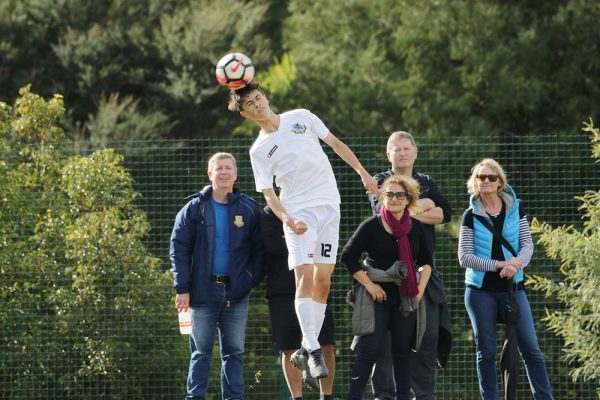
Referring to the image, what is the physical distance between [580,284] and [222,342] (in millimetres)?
3421

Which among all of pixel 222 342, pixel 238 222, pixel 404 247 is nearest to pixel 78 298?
pixel 222 342

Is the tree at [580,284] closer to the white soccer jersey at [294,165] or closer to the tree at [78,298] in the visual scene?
the white soccer jersey at [294,165]

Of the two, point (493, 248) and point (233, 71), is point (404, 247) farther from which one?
point (233, 71)

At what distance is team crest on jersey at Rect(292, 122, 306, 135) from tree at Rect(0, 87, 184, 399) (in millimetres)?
3363

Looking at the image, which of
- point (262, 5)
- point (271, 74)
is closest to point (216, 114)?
point (271, 74)

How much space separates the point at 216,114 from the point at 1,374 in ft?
27.8

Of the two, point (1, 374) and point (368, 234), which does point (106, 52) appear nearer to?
point (1, 374)

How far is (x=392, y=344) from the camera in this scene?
6.66 m

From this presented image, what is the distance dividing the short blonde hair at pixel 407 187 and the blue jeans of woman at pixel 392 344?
0.59 meters

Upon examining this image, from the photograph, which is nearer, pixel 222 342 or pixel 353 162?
pixel 353 162

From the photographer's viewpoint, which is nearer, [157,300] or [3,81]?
[157,300]

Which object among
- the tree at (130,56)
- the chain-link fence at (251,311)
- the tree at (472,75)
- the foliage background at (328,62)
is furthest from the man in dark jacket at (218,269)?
the tree at (130,56)

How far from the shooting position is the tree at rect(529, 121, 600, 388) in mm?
8656

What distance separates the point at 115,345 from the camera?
9289 millimetres
